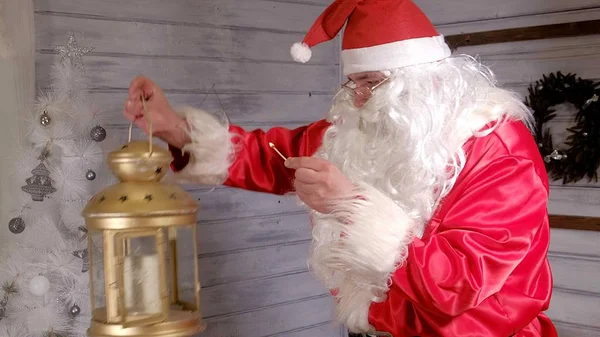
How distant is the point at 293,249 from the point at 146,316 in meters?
1.38

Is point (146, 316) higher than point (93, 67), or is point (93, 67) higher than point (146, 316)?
point (93, 67)

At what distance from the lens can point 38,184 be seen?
6.41 feet

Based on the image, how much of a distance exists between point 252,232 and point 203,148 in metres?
0.88

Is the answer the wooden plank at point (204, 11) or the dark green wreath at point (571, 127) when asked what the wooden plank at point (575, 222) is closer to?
the dark green wreath at point (571, 127)

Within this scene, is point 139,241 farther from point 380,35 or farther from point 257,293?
point 257,293

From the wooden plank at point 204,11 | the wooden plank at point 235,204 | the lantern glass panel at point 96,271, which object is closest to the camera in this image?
the lantern glass panel at point 96,271

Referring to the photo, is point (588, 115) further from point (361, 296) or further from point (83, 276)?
point (83, 276)

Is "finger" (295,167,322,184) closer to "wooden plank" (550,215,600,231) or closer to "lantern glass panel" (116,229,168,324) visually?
"lantern glass panel" (116,229,168,324)

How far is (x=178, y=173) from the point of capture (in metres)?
1.82

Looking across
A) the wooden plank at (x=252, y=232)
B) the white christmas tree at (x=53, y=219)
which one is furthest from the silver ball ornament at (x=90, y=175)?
the wooden plank at (x=252, y=232)

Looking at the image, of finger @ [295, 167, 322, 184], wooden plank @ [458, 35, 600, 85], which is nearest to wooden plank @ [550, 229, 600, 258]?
wooden plank @ [458, 35, 600, 85]

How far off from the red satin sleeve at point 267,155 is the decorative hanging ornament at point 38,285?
1.76ft

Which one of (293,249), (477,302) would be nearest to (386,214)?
(477,302)

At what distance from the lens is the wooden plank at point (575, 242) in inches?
97.3
